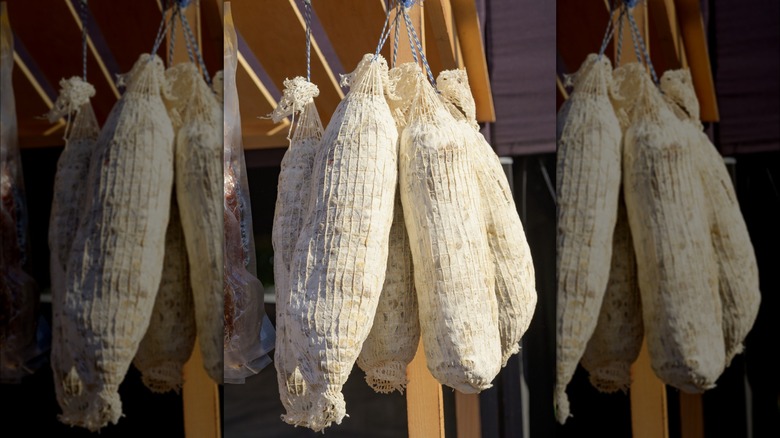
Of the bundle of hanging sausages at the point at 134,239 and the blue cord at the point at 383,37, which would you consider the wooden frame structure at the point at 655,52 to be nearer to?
the blue cord at the point at 383,37

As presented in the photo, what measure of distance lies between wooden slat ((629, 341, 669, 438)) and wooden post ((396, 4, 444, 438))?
30cm

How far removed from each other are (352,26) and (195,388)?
0.56 metres

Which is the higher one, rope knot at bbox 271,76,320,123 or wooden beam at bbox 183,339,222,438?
rope knot at bbox 271,76,320,123

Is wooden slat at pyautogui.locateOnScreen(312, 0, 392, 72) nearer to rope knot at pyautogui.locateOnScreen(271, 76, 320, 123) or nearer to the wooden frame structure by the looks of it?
rope knot at pyautogui.locateOnScreen(271, 76, 320, 123)

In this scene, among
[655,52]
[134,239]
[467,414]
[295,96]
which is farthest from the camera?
[467,414]

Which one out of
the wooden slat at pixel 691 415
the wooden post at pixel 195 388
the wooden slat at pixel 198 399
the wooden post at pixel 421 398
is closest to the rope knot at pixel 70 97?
the wooden post at pixel 195 388

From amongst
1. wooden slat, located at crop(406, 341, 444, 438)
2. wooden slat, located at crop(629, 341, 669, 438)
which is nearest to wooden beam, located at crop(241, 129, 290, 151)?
wooden slat, located at crop(406, 341, 444, 438)

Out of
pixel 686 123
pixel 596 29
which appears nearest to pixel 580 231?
pixel 686 123

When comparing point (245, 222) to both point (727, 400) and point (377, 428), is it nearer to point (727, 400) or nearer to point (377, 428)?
point (377, 428)

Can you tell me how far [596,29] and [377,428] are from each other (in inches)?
28.2

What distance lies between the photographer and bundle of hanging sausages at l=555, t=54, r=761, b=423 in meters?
1.15

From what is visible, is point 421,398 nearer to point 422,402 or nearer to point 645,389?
point 422,402

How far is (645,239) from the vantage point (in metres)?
1.18

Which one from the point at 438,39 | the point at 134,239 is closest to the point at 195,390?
the point at 134,239
